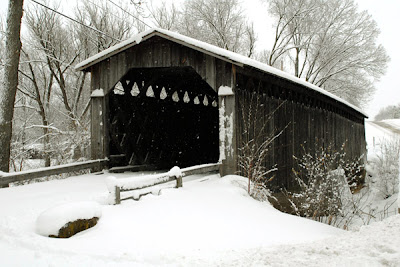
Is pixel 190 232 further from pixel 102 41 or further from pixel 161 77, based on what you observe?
pixel 102 41

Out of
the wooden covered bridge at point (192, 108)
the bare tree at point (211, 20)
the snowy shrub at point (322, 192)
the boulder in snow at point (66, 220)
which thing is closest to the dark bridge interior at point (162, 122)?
the wooden covered bridge at point (192, 108)

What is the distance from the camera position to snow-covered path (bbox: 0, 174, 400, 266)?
144 inches

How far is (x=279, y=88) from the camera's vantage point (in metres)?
9.98

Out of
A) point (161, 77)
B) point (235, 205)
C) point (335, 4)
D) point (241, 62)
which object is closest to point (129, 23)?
point (161, 77)

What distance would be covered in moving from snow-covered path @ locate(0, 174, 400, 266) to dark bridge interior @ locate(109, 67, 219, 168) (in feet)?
12.5

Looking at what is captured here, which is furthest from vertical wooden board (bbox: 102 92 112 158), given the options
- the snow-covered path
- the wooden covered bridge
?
the snow-covered path

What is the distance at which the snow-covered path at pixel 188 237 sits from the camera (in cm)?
366

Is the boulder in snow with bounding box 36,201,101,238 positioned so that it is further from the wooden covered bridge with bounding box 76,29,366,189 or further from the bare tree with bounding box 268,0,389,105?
the bare tree with bounding box 268,0,389,105

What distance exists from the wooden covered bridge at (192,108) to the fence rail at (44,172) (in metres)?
0.30

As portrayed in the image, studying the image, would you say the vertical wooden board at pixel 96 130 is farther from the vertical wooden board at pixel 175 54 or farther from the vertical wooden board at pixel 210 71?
the vertical wooden board at pixel 210 71

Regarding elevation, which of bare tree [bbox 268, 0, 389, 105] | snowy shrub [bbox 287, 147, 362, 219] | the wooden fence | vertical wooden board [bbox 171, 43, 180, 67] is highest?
bare tree [bbox 268, 0, 389, 105]

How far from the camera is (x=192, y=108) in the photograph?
13.0 m

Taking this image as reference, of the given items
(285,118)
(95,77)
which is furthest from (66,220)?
(285,118)

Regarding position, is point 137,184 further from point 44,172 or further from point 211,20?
point 211,20
